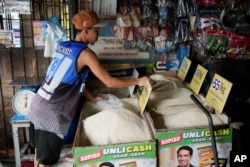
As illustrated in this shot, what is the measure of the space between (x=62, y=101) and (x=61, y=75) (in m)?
0.16

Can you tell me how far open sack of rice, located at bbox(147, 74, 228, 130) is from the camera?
4.48ft

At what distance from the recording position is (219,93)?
1434 mm

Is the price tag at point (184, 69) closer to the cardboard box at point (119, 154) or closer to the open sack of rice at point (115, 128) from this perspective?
the open sack of rice at point (115, 128)

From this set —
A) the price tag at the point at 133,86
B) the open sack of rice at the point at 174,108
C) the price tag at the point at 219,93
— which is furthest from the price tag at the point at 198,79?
the price tag at the point at 133,86

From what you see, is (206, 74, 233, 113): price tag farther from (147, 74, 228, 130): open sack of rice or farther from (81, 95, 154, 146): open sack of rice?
(81, 95, 154, 146): open sack of rice

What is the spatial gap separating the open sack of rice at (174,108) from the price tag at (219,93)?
2.0 inches

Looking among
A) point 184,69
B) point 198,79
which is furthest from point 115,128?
point 184,69

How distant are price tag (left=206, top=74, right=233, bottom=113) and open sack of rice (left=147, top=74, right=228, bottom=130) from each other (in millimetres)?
→ 50

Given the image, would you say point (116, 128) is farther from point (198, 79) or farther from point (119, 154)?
point (198, 79)

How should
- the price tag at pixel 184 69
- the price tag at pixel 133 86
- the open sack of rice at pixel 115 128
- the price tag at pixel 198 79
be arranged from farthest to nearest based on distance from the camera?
the price tag at pixel 184 69
the price tag at pixel 133 86
the price tag at pixel 198 79
the open sack of rice at pixel 115 128

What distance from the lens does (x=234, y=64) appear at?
212 centimetres

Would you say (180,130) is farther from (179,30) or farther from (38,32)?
(38,32)

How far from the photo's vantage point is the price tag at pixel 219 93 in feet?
4.50

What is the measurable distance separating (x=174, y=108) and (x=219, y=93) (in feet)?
0.91
